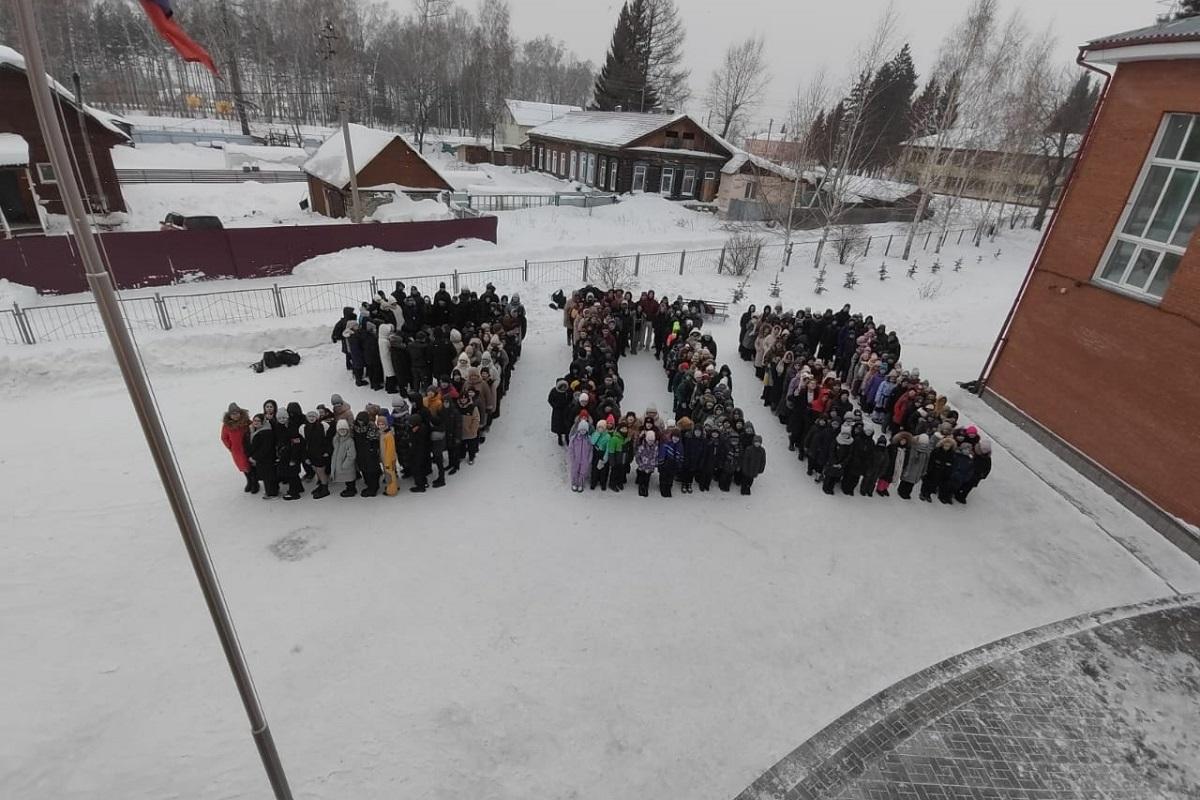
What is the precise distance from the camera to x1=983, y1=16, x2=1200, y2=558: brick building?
28.3ft

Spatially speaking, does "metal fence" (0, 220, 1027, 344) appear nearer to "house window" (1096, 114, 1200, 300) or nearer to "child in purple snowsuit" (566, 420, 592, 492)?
"child in purple snowsuit" (566, 420, 592, 492)

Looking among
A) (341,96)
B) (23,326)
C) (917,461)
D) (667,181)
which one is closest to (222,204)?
(341,96)

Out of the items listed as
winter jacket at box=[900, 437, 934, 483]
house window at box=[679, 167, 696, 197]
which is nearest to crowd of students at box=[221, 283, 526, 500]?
winter jacket at box=[900, 437, 934, 483]

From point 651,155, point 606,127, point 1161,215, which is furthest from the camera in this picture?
point 606,127

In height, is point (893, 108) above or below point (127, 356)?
above

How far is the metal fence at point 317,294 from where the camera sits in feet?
40.4

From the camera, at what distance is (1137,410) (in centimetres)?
924

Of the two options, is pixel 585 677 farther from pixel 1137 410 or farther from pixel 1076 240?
pixel 1076 240

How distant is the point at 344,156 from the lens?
77.5 ft

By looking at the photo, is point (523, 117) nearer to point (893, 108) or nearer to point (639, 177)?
point (639, 177)

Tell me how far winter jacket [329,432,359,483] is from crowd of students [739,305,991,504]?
6.85m

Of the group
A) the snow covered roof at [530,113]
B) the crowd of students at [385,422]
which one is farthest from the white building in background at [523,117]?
the crowd of students at [385,422]

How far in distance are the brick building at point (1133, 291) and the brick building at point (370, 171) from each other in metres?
21.2

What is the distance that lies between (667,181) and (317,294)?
24616 mm
